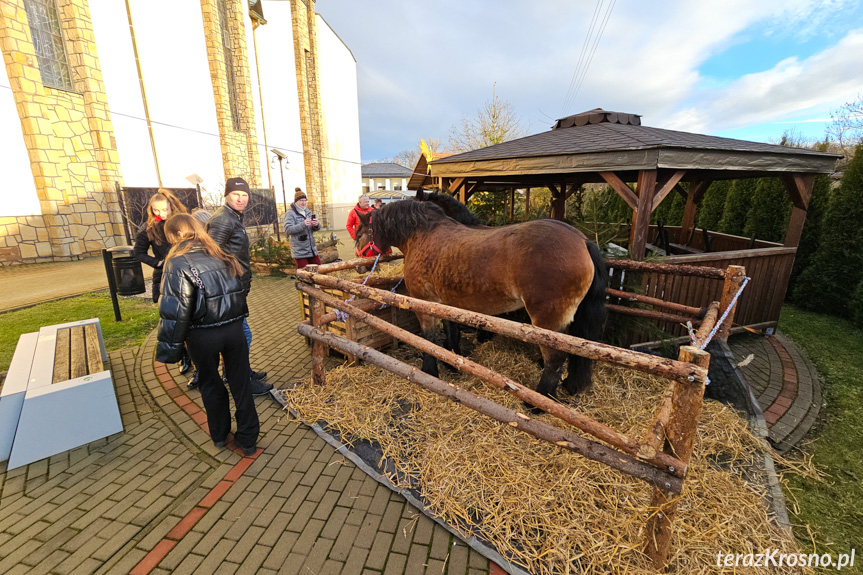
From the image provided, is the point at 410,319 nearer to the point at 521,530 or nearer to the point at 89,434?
the point at 521,530

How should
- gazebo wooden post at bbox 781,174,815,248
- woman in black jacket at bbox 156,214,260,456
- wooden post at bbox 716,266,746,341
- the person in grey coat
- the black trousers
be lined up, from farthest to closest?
the person in grey coat
gazebo wooden post at bbox 781,174,815,248
wooden post at bbox 716,266,746,341
the black trousers
woman in black jacket at bbox 156,214,260,456

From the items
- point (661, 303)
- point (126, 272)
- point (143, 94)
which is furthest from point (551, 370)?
point (143, 94)

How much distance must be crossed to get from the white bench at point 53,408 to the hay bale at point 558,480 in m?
1.41

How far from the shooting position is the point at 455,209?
374 cm

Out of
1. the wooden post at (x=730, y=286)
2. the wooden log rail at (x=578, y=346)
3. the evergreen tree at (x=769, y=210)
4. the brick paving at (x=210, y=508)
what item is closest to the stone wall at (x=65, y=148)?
the brick paving at (x=210, y=508)

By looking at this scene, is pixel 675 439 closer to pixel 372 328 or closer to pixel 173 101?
pixel 372 328

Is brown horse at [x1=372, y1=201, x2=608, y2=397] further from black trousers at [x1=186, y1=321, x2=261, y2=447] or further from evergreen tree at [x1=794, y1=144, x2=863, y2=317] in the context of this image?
evergreen tree at [x1=794, y1=144, x2=863, y2=317]

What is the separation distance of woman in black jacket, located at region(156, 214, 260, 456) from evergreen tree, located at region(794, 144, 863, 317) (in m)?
8.15

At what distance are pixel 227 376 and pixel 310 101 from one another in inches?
770

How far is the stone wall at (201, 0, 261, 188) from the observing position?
476 inches

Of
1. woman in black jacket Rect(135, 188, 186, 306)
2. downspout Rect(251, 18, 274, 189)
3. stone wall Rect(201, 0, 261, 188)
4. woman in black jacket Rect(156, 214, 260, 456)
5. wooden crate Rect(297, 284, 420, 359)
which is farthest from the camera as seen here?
downspout Rect(251, 18, 274, 189)

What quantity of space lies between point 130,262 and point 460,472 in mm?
5528

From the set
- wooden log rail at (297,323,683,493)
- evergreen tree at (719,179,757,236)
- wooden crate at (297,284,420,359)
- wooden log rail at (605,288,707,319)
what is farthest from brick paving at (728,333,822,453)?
evergreen tree at (719,179,757,236)

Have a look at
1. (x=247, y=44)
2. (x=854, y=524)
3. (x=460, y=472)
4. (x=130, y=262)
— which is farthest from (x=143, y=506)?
(x=247, y=44)
